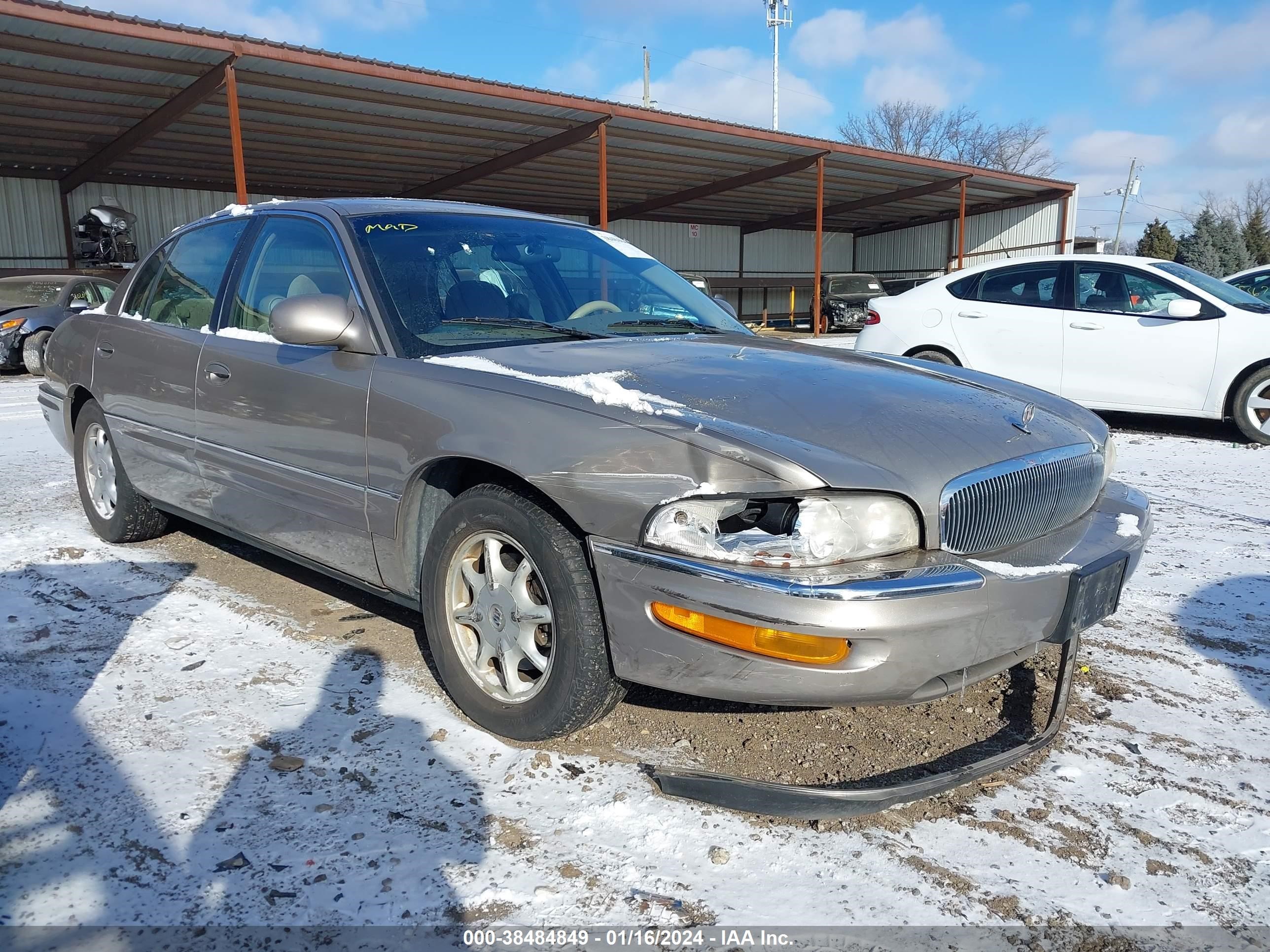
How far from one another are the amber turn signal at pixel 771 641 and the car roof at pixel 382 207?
6.55 ft

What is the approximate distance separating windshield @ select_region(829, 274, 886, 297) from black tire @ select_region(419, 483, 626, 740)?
25595 millimetres

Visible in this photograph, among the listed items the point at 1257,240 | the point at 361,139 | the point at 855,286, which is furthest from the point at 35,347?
the point at 1257,240

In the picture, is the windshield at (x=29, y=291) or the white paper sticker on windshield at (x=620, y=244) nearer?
the white paper sticker on windshield at (x=620, y=244)

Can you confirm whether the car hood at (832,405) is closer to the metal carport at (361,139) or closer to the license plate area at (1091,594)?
the license plate area at (1091,594)

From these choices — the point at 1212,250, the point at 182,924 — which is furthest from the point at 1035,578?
the point at 1212,250

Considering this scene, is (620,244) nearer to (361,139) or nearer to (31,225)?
(361,139)

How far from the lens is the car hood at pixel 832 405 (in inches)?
85.5

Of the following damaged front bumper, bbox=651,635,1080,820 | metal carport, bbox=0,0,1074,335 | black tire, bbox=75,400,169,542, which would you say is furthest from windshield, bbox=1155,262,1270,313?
metal carport, bbox=0,0,1074,335

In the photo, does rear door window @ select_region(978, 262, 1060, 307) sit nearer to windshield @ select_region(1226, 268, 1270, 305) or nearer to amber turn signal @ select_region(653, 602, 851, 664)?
windshield @ select_region(1226, 268, 1270, 305)

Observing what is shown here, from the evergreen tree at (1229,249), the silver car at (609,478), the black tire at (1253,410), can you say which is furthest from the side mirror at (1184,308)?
the evergreen tree at (1229,249)

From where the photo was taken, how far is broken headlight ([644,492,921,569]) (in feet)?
6.79

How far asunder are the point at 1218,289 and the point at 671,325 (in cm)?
583

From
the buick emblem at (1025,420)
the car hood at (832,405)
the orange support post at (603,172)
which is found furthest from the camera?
the orange support post at (603,172)

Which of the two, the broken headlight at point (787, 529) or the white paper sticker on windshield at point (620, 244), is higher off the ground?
the white paper sticker on windshield at point (620, 244)
